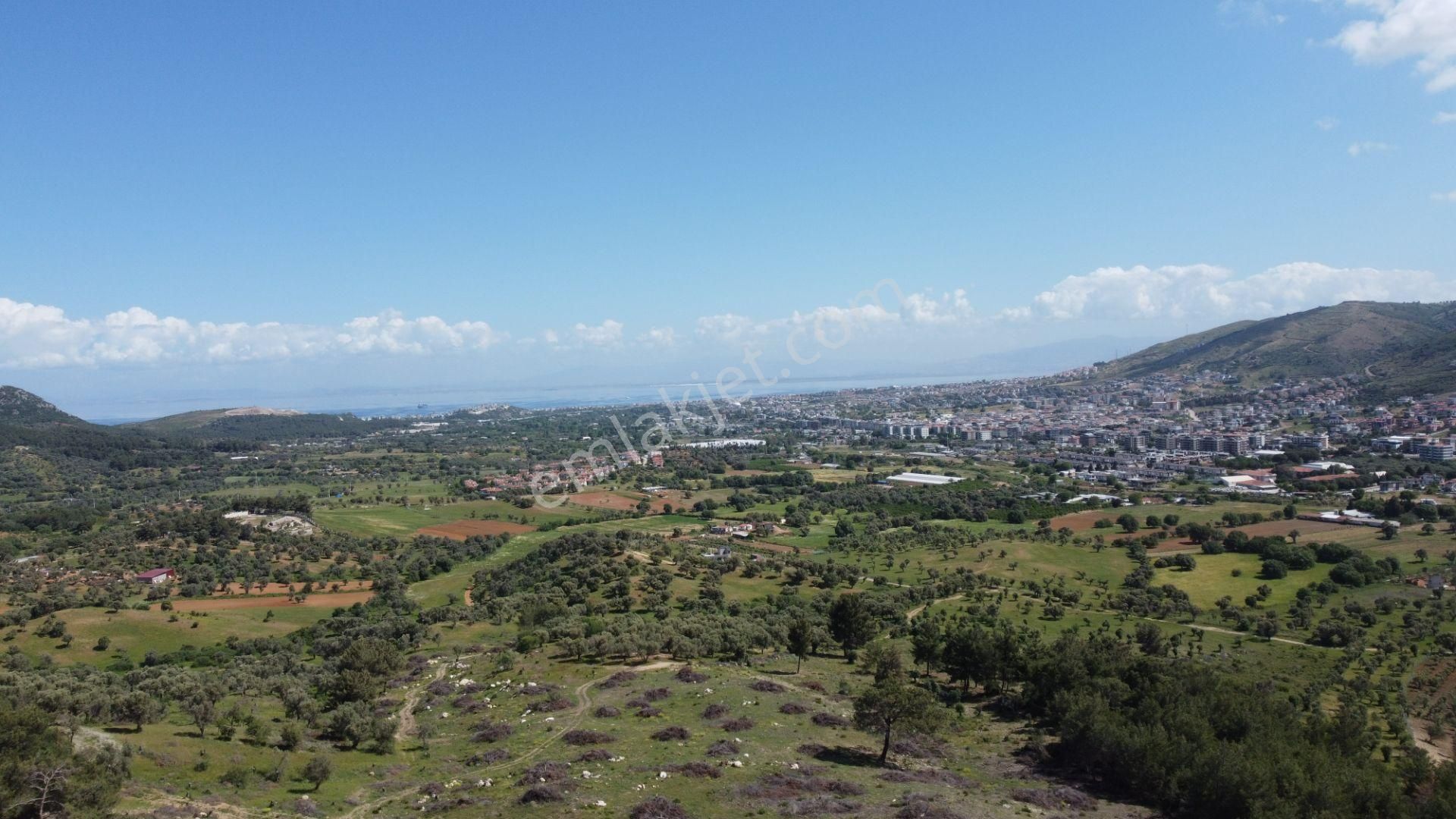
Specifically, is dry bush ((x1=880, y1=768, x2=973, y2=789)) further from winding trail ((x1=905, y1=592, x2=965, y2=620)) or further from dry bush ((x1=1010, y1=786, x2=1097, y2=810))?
winding trail ((x1=905, y1=592, x2=965, y2=620))

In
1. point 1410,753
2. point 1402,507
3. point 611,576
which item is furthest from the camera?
point 1402,507

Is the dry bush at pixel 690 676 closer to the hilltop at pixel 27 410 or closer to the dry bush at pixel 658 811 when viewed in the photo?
the dry bush at pixel 658 811

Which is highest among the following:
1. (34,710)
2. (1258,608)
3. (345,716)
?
(34,710)

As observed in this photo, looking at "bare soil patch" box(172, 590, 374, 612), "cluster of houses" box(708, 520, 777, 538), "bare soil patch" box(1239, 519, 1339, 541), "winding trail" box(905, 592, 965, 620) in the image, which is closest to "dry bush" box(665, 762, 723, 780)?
"winding trail" box(905, 592, 965, 620)

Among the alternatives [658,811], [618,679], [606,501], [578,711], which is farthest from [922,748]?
[606,501]

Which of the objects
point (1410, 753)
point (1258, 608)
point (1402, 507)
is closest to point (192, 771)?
point (1410, 753)

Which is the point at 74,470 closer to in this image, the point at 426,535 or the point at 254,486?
the point at 254,486

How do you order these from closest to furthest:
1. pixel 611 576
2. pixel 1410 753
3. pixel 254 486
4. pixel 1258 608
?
pixel 1410 753
pixel 1258 608
pixel 611 576
pixel 254 486
